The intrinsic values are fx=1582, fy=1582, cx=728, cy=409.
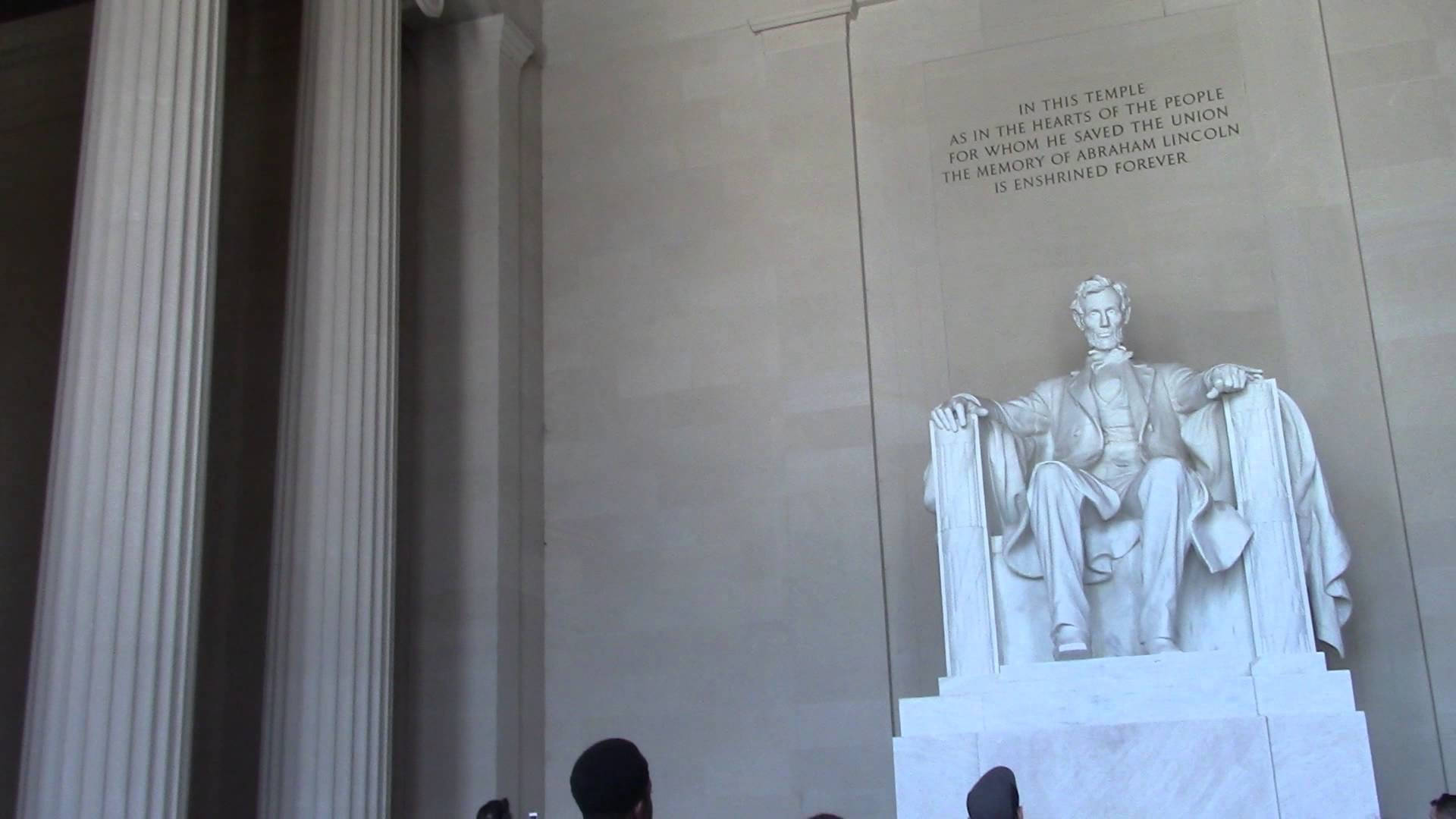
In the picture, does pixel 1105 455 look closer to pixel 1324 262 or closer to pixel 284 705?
pixel 1324 262

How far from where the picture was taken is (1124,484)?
25.2 feet

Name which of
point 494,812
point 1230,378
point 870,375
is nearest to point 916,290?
point 870,375

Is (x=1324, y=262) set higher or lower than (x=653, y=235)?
lower

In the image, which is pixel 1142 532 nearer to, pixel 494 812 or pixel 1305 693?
pixel 1305 693

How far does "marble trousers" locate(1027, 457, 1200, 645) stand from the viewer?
23.7ft

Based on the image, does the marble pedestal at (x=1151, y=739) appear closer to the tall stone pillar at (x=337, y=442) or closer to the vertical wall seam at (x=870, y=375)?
the vertical wall seam at (x=870, y=375)

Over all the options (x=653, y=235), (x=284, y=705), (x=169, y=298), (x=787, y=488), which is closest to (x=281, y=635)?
(x=284, y=705)

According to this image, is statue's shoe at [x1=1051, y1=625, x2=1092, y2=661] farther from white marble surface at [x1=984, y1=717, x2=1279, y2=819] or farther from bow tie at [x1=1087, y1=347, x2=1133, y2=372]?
bow tie at [x1=1087, y1=347, x2=1133, y2=372]

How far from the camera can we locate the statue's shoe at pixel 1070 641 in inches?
279

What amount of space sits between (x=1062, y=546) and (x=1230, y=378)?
3.77 feet

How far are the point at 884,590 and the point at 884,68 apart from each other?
3482mm

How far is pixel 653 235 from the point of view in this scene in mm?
10602

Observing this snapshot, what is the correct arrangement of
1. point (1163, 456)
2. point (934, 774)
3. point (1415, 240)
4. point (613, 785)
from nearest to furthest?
point (613, 785)
point (934, 774)
point (1163, 456)
point (1415, 240)

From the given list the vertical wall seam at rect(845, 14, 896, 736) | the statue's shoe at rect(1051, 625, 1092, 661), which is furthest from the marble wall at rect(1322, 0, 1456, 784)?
the vertical wall seam at rect(845, 14, 896, 736)
